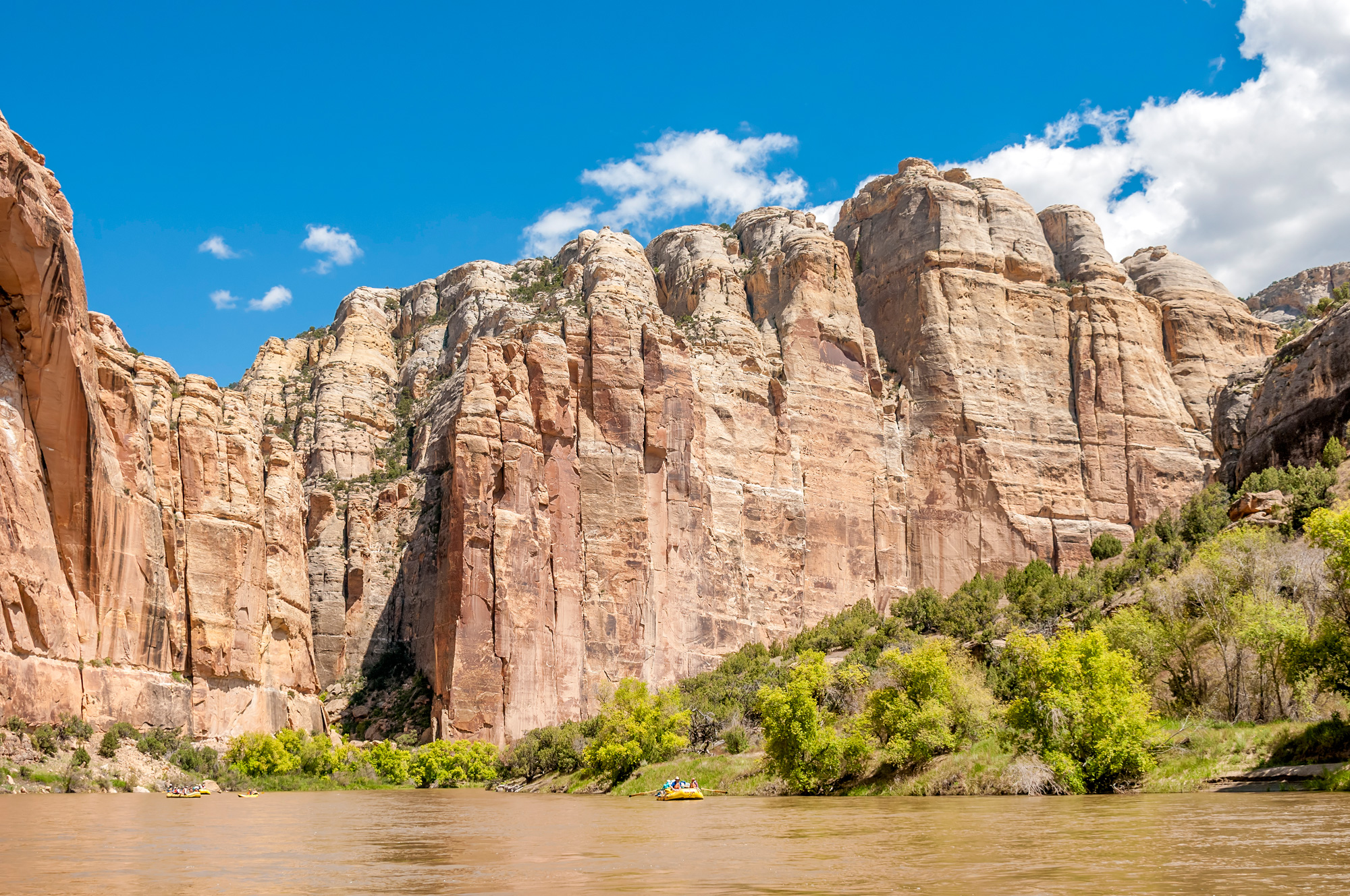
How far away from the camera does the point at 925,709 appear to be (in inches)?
1764

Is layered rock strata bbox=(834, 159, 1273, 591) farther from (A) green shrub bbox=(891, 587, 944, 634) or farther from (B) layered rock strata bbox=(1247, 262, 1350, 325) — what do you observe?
(B) layered rock strata bbox=(1247, 262, 1350, 325)

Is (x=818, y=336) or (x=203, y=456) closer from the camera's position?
(x=203, y=456)

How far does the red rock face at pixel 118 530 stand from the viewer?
59969 mm

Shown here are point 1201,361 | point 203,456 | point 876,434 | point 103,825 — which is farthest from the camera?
point 1201,361

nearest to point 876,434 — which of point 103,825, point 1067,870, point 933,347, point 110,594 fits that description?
point 933,347

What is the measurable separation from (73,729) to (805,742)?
3815 cm

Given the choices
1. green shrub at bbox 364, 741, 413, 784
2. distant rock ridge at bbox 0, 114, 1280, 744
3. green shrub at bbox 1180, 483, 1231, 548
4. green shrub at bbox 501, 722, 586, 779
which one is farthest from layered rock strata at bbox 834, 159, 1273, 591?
green shrub at bbox 364, 741, 413, 784

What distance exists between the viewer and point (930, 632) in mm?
72125

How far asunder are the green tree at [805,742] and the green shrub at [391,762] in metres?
38.3

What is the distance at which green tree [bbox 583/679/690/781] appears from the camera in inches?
2427

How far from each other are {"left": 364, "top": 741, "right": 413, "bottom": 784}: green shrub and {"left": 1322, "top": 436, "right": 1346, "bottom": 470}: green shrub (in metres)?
59.4

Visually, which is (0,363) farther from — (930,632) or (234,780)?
(930,632)

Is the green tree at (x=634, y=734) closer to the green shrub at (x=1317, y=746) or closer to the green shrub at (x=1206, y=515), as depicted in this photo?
the green shrub at (x=1206, y=515)

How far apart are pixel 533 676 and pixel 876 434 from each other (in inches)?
1596
